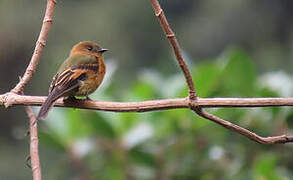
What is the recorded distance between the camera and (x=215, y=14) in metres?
18.8

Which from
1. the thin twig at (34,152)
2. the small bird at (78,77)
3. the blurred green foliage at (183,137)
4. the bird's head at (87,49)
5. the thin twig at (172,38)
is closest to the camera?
the thin twig at (172,38)

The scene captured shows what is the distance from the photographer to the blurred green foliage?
3.59m

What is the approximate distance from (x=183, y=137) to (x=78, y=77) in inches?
29.9

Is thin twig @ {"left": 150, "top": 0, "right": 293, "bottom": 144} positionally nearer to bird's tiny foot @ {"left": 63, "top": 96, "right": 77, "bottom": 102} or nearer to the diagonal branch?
the diagonal branch

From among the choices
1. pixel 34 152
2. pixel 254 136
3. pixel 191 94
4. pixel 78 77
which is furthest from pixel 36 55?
pixel 254 136

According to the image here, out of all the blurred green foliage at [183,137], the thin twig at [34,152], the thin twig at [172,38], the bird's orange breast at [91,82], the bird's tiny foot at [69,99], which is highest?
the thin twig at [172,38]

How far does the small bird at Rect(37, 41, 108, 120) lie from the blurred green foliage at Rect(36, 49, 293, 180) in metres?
0.25

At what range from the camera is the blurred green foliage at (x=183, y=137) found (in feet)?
11.8

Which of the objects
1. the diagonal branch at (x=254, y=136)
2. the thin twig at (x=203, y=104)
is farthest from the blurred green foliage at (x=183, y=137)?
the diagonal branch at (x=254, y=136)

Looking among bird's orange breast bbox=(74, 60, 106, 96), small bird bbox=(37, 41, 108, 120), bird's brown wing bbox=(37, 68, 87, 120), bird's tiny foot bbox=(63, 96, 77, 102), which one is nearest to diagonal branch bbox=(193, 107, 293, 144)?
bird's brown wing bbox=(37, 68, 87, 120)

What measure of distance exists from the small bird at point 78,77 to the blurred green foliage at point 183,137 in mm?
255

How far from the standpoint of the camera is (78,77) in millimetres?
3658

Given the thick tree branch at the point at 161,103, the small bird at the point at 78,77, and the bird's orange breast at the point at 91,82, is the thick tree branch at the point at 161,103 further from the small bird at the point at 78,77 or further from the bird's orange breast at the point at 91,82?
the bird's orange breast at the point at 91,82

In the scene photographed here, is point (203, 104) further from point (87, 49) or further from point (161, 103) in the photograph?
point (87, 49)
